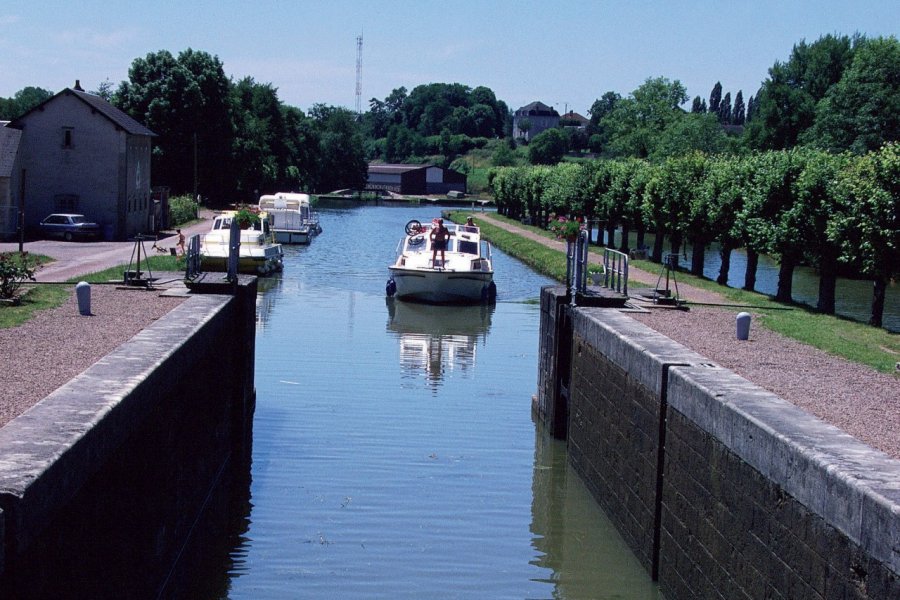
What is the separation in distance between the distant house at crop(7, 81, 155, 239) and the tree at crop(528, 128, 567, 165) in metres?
120

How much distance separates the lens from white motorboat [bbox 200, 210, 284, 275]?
38.1 m

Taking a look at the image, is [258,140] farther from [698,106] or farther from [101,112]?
[698,106]

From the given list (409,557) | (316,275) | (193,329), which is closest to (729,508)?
(409,557)

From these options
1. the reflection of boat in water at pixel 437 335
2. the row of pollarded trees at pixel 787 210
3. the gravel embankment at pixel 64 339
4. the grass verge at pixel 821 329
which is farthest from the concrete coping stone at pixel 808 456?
the row of pollarded trees at pixel 787 210

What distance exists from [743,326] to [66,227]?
35.4 m

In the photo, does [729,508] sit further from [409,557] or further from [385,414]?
[385,414]

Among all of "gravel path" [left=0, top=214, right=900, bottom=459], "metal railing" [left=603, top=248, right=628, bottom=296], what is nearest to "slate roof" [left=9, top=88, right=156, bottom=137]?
"gravel path" [left=0, top=214, right=900, bottom=459]

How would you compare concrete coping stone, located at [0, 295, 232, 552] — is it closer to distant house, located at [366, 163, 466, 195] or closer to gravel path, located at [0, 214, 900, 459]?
gravel path, located at [0, 214, 900, 459]

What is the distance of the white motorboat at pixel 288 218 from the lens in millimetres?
59375

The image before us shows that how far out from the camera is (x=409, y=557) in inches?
535

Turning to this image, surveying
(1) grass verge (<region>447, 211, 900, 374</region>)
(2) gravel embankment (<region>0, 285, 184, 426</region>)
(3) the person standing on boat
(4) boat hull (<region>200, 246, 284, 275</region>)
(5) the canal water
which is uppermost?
(3) the person standing on boat

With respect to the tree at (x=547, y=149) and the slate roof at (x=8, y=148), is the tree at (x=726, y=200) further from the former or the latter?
the tree at (x=547, y=149)

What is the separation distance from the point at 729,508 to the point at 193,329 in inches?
272

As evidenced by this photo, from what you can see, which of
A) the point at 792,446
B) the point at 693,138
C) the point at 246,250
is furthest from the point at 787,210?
the point at 693,138
